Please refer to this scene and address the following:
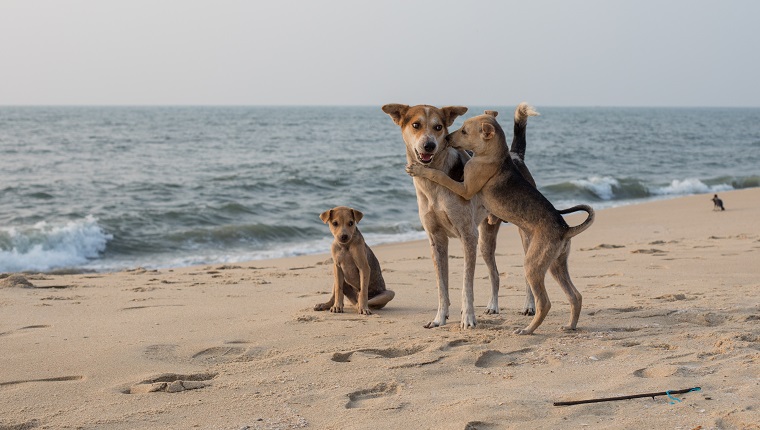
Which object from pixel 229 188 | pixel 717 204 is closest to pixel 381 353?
pixel 717 204

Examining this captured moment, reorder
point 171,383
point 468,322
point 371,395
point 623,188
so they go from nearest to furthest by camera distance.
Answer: point 371,395, point 171,383, point 468,322, point 623,188

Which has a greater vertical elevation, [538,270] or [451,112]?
[451,112]

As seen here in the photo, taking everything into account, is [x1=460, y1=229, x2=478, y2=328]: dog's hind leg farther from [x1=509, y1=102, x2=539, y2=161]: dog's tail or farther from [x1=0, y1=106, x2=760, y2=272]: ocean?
[x1=0, y1=106, x2=760, y2=272]: ocean

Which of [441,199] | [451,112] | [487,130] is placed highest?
[451,112]

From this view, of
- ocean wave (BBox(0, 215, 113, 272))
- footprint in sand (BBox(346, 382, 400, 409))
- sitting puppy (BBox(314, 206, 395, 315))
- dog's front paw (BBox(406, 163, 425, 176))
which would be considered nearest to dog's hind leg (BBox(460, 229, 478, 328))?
dog's front paw (BBox(406, 163, 425, 176))

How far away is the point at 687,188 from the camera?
77.4 feet

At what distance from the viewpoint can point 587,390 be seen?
4426mm

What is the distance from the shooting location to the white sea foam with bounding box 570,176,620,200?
73.1ft

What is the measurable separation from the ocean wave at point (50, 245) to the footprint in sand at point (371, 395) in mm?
8991

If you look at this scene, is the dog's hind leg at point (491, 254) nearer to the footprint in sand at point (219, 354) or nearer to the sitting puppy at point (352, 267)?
the sitting puppy at point (352, 267)

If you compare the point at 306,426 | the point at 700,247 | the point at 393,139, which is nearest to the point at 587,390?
the point at 306,426

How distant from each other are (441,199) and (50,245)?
933 centimetres

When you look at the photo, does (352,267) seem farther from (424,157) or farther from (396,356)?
(396,356)

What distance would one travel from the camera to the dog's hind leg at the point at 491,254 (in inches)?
270
